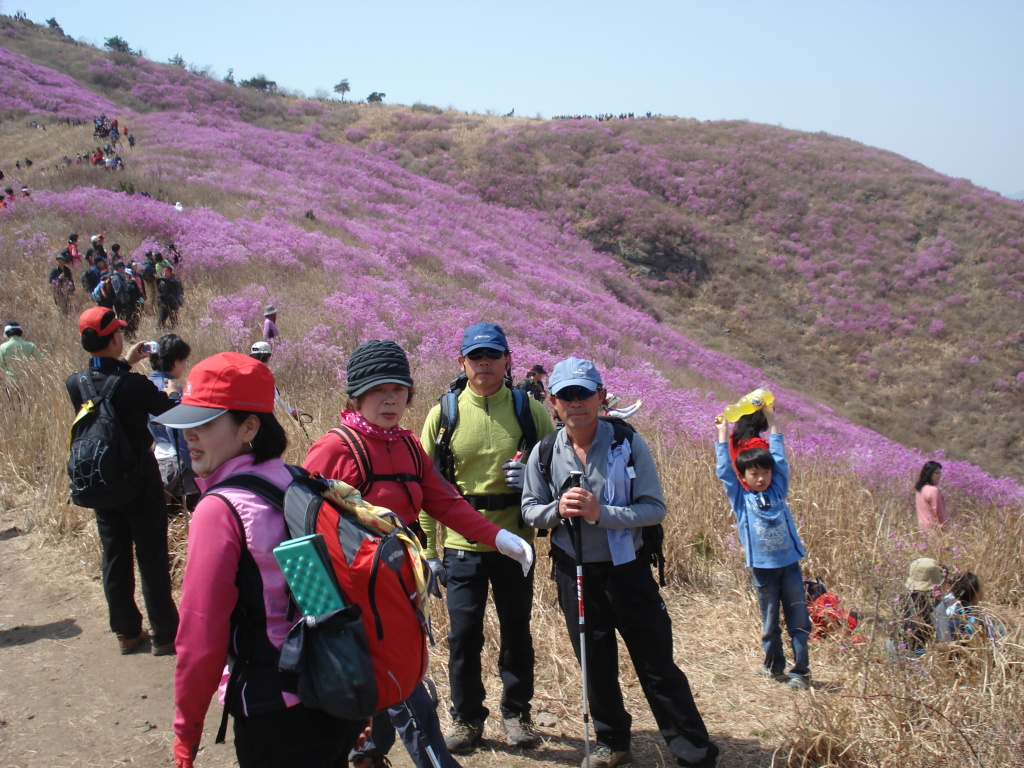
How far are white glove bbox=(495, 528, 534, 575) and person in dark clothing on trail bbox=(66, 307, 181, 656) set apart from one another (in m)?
2.14

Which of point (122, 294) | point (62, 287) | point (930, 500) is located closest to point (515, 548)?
point (930, 500)

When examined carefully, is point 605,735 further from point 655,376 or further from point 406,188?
point 406,188

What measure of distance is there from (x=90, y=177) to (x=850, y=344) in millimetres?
23898

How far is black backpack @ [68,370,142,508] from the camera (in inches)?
135

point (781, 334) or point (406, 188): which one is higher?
point (406, 188)

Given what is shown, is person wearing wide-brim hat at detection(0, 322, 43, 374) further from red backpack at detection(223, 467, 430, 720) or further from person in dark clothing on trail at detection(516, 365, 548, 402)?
red backpack at detection(223, 467, 430, 720)

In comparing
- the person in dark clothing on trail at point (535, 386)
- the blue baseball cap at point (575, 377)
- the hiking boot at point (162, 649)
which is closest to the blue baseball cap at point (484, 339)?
the blue baseball cap at point (575, 377)

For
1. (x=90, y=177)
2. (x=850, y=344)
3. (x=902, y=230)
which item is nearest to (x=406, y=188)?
(x=90, y=177)

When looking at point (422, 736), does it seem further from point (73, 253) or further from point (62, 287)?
point (73, 253)

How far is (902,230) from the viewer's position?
31.2 m

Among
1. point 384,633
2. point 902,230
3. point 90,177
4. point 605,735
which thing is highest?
point 902,230

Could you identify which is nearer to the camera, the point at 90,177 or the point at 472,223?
the point at 90,177

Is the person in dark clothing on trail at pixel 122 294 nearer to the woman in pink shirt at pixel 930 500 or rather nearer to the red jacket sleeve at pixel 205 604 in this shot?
the red jacket sleeve at pixel 205 604

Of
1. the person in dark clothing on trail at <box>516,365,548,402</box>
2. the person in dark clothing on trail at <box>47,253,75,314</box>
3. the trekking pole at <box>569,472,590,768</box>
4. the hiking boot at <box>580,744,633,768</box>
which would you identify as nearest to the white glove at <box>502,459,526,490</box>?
the trekking pole at <box>569,472,590,768</box>
